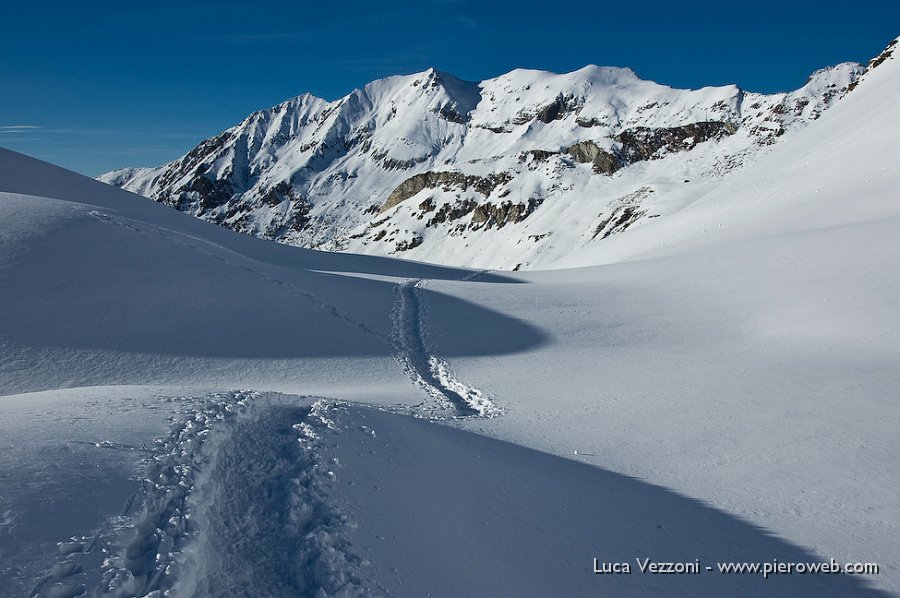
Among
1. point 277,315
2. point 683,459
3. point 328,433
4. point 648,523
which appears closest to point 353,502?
point 328,433

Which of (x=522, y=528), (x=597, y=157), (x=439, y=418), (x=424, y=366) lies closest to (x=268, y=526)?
(x=522, y=528)

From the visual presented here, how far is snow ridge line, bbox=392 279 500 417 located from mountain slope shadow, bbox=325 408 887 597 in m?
4.27

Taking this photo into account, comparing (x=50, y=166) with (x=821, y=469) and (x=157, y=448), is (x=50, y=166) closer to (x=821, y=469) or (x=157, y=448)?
(x=157, y=448)

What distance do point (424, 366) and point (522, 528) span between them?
10.5 meters

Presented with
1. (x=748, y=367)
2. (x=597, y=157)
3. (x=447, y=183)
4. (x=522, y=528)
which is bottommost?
(x=522, y=528)

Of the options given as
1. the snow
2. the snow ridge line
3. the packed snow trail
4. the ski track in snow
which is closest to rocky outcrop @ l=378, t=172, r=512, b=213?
the snow

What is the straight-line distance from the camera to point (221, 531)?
6461 mm

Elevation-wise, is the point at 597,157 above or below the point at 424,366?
above

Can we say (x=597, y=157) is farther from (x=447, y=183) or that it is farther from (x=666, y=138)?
(x=447, y=183)

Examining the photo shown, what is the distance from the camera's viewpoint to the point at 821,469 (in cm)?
962

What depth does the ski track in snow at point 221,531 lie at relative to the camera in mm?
5316

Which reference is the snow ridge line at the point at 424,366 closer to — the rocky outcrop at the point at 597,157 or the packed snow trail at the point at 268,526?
the packed snow trail at the point at 268,526

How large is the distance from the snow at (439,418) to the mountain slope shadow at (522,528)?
41 mm

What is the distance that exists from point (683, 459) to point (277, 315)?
14615mm
